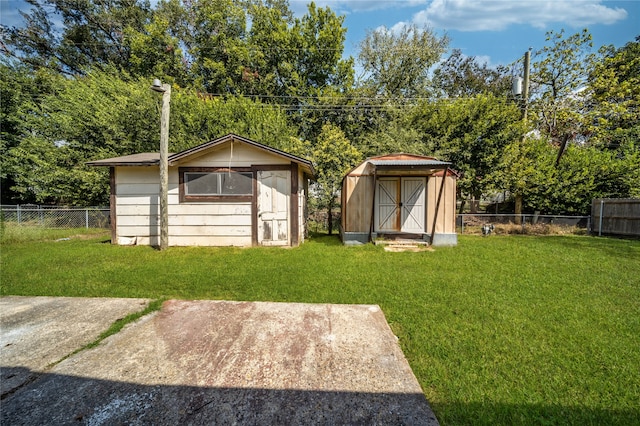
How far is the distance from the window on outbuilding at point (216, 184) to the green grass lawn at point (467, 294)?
5.04 ft

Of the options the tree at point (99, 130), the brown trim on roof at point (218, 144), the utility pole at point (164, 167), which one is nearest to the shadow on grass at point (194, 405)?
the utility pole at point (164, 167)

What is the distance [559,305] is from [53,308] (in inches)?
251

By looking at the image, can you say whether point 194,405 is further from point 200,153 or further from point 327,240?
point 327,240

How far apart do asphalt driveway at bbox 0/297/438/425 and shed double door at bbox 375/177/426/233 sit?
17.9 feet

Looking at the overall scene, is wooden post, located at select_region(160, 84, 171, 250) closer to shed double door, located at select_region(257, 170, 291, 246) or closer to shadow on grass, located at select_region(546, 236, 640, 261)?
shed double door, located at select_region(257, 170, 291, 246)

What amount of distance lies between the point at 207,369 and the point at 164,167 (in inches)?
252

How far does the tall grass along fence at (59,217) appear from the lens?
412 inches

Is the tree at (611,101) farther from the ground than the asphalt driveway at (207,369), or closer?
farther from the ground

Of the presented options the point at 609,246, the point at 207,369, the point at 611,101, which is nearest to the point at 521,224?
the point at 609,246

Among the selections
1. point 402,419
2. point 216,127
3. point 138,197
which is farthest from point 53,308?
point 216,127

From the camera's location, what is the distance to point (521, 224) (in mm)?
11281

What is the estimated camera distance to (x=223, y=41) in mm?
17672

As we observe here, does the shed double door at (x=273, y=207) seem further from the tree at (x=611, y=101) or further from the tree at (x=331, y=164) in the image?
the tree at (x=611, y=101)

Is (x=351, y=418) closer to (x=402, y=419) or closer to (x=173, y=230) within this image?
(x=402, y=419)
